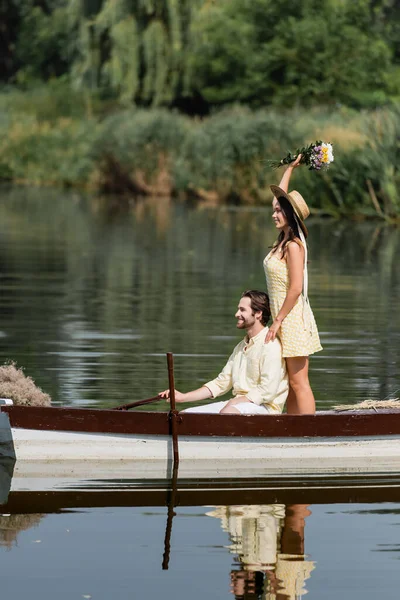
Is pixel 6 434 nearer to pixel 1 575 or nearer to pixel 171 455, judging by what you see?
pixel 171 455

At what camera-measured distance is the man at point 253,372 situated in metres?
9.93

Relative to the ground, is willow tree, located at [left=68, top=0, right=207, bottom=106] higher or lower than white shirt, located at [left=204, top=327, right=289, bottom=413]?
higher

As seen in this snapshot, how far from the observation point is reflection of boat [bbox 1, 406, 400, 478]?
9492 mm

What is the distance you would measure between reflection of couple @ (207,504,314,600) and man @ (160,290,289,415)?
115 centimetres

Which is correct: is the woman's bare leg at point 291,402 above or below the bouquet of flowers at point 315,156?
below

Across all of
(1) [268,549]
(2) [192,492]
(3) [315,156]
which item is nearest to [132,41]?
(3) [315,156]

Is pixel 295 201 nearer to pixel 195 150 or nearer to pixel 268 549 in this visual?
pixel 268 549

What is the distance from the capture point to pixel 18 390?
9.70 meters

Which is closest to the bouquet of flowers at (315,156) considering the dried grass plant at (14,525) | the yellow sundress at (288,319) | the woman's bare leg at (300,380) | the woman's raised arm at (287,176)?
the woman's raised arm at (287,176)

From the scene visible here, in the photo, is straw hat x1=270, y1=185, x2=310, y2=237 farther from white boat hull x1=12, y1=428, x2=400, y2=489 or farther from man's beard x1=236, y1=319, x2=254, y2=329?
white boat hull x1=12, y1=428, x2=400, y2=489

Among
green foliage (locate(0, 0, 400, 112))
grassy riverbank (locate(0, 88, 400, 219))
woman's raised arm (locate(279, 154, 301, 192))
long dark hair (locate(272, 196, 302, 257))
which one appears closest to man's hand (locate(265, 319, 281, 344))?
long dark hair (locate(272, 196, 302, 257))

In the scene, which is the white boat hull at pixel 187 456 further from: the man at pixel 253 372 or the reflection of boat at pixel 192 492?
the man at pixel 253 372

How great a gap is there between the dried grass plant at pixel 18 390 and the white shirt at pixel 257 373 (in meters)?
0.99

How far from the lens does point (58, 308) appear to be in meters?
19.6
